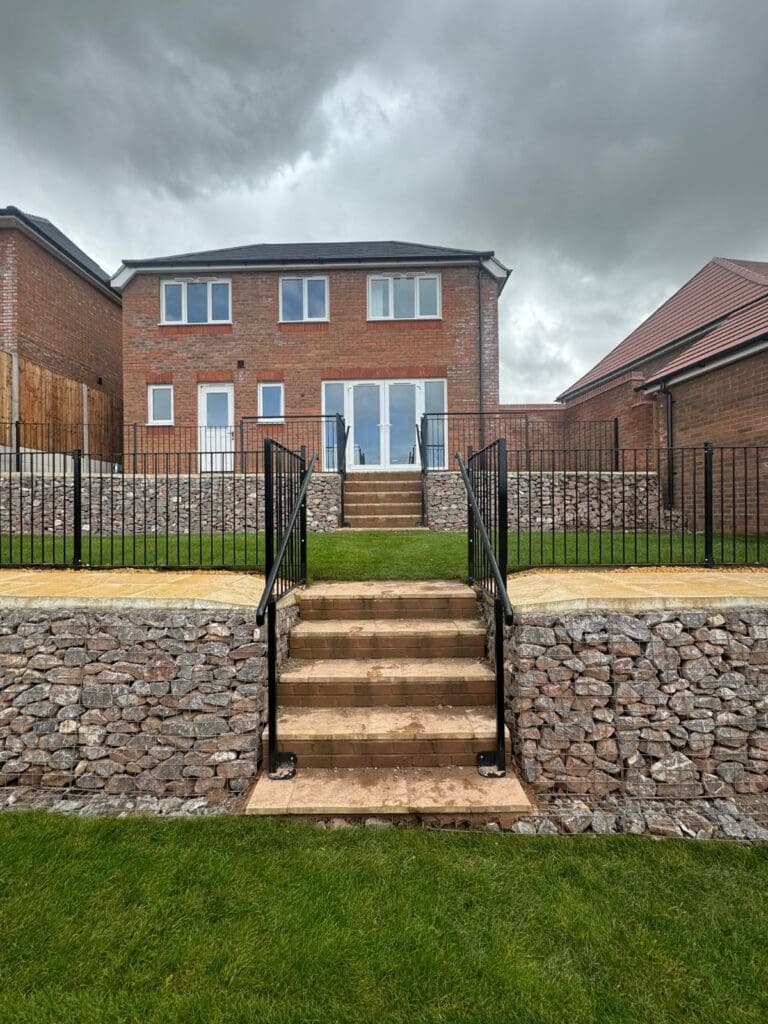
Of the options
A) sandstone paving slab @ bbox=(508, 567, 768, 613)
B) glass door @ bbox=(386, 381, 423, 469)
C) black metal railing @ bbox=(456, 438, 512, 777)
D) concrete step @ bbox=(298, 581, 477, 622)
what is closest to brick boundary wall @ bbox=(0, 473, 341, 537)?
glass door @ bbox=(386, 381, 423, 469)

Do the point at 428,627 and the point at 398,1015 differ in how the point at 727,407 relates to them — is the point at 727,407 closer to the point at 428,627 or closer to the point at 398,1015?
the point at 428,627

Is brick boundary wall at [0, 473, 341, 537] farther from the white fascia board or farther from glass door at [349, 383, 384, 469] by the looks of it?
the white fascia board

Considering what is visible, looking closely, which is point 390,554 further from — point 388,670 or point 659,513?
point 659,513

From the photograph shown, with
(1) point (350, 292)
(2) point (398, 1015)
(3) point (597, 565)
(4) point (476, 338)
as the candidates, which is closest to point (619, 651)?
(3) point (597, 565)

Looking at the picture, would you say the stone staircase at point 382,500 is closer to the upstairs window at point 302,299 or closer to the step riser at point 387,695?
the upstairs window at point 302,299

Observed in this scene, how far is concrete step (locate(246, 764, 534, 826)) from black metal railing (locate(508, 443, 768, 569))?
272cm

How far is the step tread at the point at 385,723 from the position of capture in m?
3.43

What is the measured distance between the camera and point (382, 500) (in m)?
11.1

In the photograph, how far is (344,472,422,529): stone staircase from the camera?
10453 millimetres

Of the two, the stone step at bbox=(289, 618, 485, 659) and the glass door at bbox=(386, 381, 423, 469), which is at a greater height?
the glass door at bbox=(386, 381, 423, 469)

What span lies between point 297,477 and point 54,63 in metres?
11.9

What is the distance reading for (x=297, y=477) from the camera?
18.9 feet

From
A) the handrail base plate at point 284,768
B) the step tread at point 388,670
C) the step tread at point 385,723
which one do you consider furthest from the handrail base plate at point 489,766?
the handrail base plate at point 284,768

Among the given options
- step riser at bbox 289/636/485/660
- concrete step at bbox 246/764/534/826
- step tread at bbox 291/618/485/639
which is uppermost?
step tread at bbox 291/618/485/639
